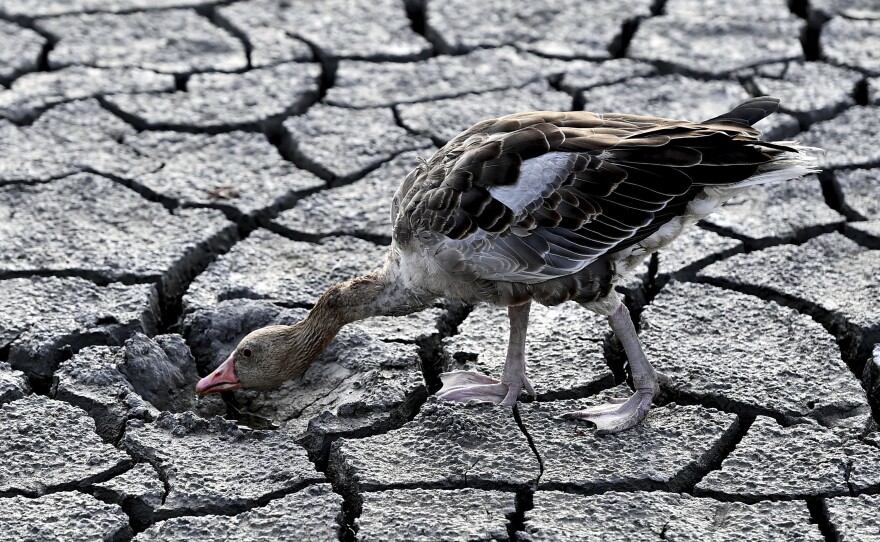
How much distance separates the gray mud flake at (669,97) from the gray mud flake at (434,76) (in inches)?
15.4

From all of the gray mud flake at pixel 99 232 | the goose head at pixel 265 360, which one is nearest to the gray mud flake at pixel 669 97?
the gray mud flake at pixel 99 232

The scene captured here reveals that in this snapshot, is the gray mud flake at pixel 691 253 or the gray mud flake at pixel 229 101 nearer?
the gray mud flake at pixel 691 253

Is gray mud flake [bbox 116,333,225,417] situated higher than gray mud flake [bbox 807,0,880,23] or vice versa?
gray mud flake [bbox 807,0,880,23]

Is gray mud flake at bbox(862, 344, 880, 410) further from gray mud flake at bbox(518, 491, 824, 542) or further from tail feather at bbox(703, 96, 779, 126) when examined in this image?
tail feather at bbox(703, 96, 779, 126)

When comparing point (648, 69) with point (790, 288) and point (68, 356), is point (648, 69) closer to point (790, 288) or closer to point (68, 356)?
point (790, 288)

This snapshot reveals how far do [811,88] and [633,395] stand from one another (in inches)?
113

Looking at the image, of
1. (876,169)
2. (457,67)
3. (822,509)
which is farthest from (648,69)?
(822,509)

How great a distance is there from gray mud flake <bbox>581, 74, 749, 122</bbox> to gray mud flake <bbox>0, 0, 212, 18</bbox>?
2559mm

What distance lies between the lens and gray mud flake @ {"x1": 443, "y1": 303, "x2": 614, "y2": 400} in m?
4.20

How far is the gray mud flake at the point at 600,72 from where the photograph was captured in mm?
6359

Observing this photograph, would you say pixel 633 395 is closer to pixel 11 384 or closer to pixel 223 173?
pixel 11 384

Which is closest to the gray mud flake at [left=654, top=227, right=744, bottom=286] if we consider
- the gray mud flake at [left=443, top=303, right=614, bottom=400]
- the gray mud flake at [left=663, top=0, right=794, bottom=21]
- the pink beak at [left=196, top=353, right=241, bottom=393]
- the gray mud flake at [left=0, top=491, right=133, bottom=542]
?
the gray mud flake at [left=443, top=303, right=614, bottom=400]

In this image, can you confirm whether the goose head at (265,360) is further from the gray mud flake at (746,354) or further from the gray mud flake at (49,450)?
the gray mud flake at (746,354)

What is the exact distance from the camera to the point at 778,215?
17.0ft
